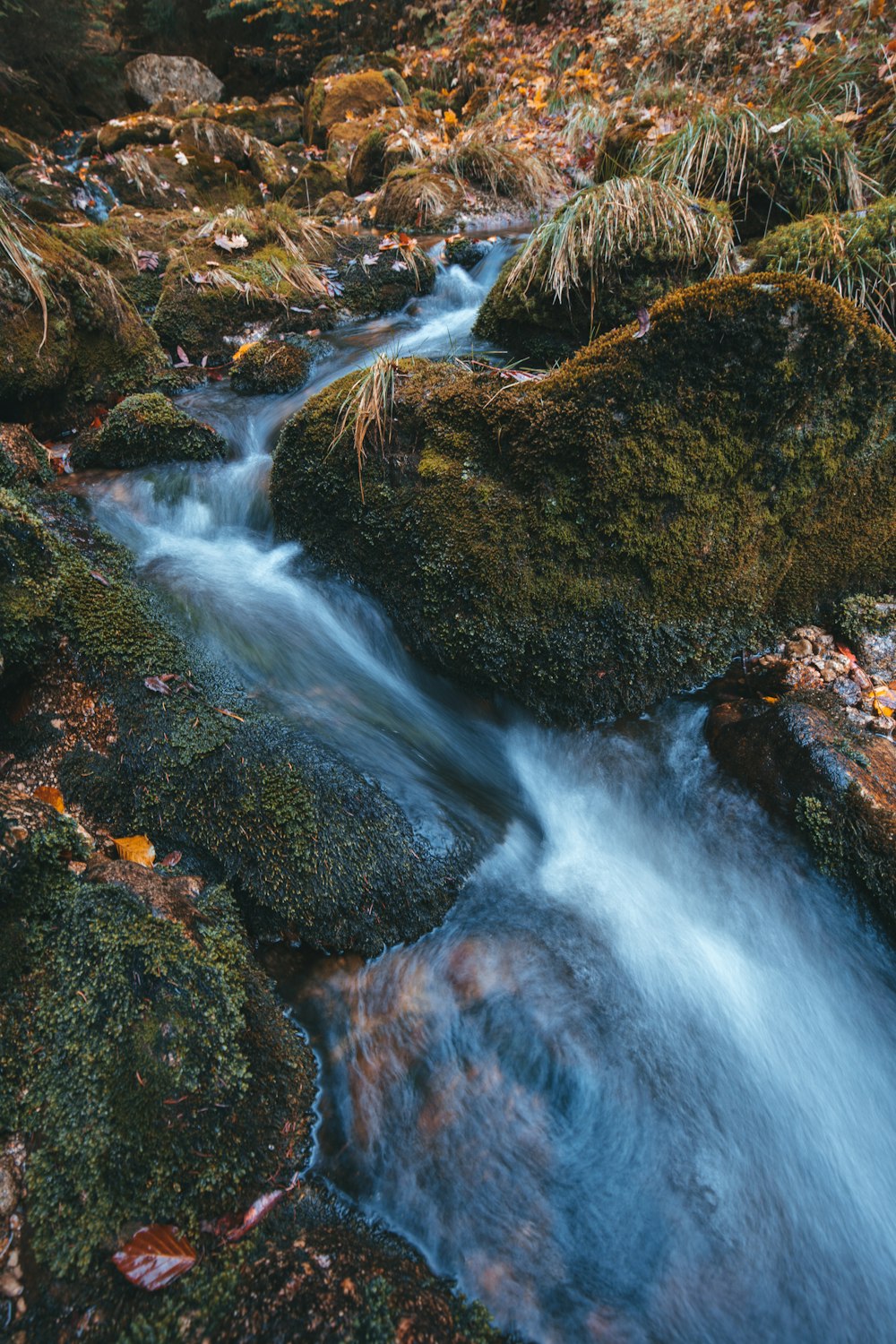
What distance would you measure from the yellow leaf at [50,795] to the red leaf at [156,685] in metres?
0.58

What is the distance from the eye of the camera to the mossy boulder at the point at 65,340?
14.2 ft

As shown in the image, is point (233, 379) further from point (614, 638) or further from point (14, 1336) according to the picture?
point (14, 1336)

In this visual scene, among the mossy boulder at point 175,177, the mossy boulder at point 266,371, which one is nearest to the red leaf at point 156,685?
the mossy boulder at point 266,371

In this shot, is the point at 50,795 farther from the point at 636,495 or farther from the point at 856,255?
the point at 856,255

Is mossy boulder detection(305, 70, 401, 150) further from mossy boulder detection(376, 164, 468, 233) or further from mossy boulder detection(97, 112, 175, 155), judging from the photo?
mossy boulder detection(376, 164, 468, 233)

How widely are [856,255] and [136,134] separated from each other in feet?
40.1

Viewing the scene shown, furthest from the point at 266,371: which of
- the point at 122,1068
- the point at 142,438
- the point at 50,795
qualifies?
the point at 122,1068

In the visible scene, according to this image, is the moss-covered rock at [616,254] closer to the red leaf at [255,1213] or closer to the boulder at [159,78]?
the red leaf at [255,1213]

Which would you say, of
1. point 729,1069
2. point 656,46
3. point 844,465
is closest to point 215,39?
point 656,46

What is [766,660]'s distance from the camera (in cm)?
363

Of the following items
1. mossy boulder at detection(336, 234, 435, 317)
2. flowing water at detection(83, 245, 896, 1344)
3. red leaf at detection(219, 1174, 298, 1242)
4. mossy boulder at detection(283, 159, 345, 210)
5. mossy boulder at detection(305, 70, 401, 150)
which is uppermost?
mossy boulder at detection(305, 70, 401, 150)

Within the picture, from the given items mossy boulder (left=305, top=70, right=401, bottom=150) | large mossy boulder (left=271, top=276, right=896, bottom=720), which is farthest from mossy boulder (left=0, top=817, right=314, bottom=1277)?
mossy boulder (left=305, top=70, right=401, bottom=150)

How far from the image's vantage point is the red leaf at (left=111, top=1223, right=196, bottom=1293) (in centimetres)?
160

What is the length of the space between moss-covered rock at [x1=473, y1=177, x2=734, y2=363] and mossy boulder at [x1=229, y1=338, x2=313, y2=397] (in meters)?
2.38
